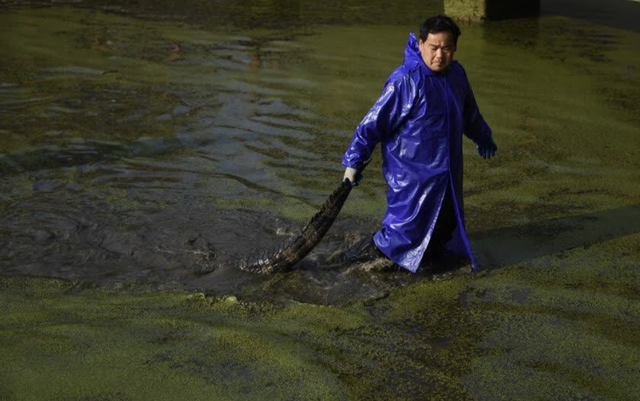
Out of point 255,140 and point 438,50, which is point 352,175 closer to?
point 438,50

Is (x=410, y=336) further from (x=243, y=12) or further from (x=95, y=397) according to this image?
(x=243, y=12)

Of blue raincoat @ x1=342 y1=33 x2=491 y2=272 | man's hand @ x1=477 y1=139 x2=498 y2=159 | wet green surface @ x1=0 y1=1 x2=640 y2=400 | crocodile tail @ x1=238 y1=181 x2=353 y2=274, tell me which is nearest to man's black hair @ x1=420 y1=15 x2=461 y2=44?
blue raincoat @ x1=342 y1=33 x2=491 y2=272

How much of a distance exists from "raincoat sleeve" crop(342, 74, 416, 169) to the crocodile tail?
0.18 m

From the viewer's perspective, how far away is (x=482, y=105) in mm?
8383

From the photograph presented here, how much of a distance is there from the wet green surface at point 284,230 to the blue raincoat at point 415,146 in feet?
0.84

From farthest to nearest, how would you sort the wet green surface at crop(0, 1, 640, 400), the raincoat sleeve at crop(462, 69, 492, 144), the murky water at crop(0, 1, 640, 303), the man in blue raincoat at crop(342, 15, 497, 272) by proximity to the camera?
the murky water at crop(0, 1, 640, 303) → the raincoat sleeve at crop(462, 69, 492, 144) → the man in blue raincoat at crop(342, 15, 497, 272) → the wet green surface at crop(0, 1, 640, 400)

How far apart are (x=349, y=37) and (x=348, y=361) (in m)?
7.70

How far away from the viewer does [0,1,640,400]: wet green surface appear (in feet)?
13.0

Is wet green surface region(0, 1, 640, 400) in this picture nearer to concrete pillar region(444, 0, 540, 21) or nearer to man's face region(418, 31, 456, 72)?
man's face region(418, 31, 456, 72)

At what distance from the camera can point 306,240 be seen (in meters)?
4.91

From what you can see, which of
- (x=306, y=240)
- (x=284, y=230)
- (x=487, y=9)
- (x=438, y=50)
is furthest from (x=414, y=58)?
(x=487, y=9)

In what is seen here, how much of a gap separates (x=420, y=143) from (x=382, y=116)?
25 cm

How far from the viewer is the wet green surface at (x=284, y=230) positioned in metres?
3.97

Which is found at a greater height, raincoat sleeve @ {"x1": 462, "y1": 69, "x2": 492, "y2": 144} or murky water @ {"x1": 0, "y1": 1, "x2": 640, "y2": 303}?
raincoat sleeve @ {"x1": 462, "y1": 69, "x2": 492, "y2": 144}
